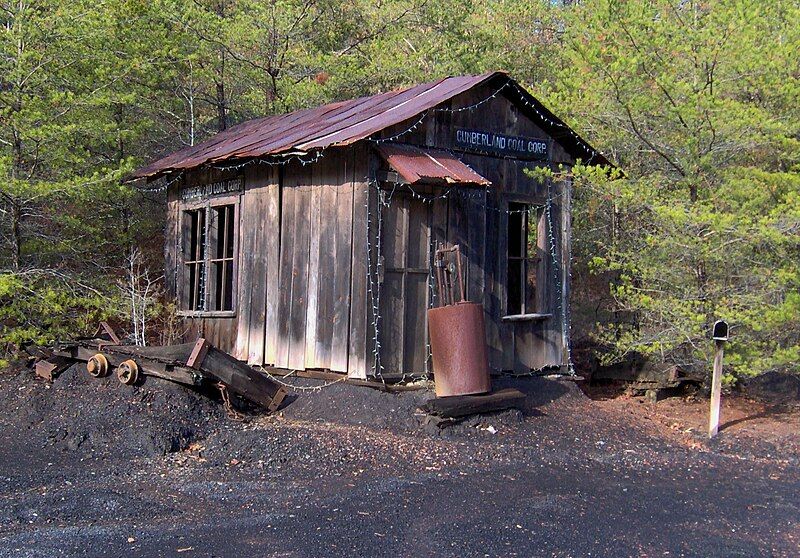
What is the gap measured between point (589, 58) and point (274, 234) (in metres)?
4.95

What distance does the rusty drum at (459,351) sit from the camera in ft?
29.9

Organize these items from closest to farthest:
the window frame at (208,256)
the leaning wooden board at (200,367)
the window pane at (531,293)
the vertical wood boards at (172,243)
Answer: the leaning wooden board at (200,367), the window frame at (208,256), the window pane at (531,293), the vertical wood boards at (172,243)

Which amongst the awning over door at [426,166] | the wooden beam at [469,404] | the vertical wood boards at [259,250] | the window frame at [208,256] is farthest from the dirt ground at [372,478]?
the awning over door at [426,166]

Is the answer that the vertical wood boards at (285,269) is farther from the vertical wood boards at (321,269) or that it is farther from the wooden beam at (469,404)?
the wooden beam at (469,404)

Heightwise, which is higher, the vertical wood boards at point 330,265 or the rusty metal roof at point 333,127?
the rusty metal roof at point 333,127

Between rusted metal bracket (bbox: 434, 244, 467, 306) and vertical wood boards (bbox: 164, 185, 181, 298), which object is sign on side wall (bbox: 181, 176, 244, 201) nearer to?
vertical wood boards (bbox: 164, 185, 181, 298)

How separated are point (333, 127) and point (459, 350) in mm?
3295

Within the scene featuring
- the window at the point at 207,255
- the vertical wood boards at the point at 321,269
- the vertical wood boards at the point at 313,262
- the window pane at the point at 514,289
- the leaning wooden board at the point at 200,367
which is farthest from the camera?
the window pane at the point at 514,289

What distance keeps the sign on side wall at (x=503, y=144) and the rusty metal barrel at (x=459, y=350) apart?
2443mm

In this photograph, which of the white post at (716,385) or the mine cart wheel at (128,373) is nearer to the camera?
the mine cart wheel at (128,373)

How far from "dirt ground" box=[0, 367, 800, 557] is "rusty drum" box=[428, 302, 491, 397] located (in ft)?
1.46

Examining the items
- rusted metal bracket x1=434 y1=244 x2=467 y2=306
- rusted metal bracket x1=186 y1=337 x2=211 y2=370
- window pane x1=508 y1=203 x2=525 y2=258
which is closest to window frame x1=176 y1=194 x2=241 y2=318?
rusted metal bracket x1=186 y1=337 x2=211 y2=370

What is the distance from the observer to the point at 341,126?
33.3 feet

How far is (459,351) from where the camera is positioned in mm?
9117
